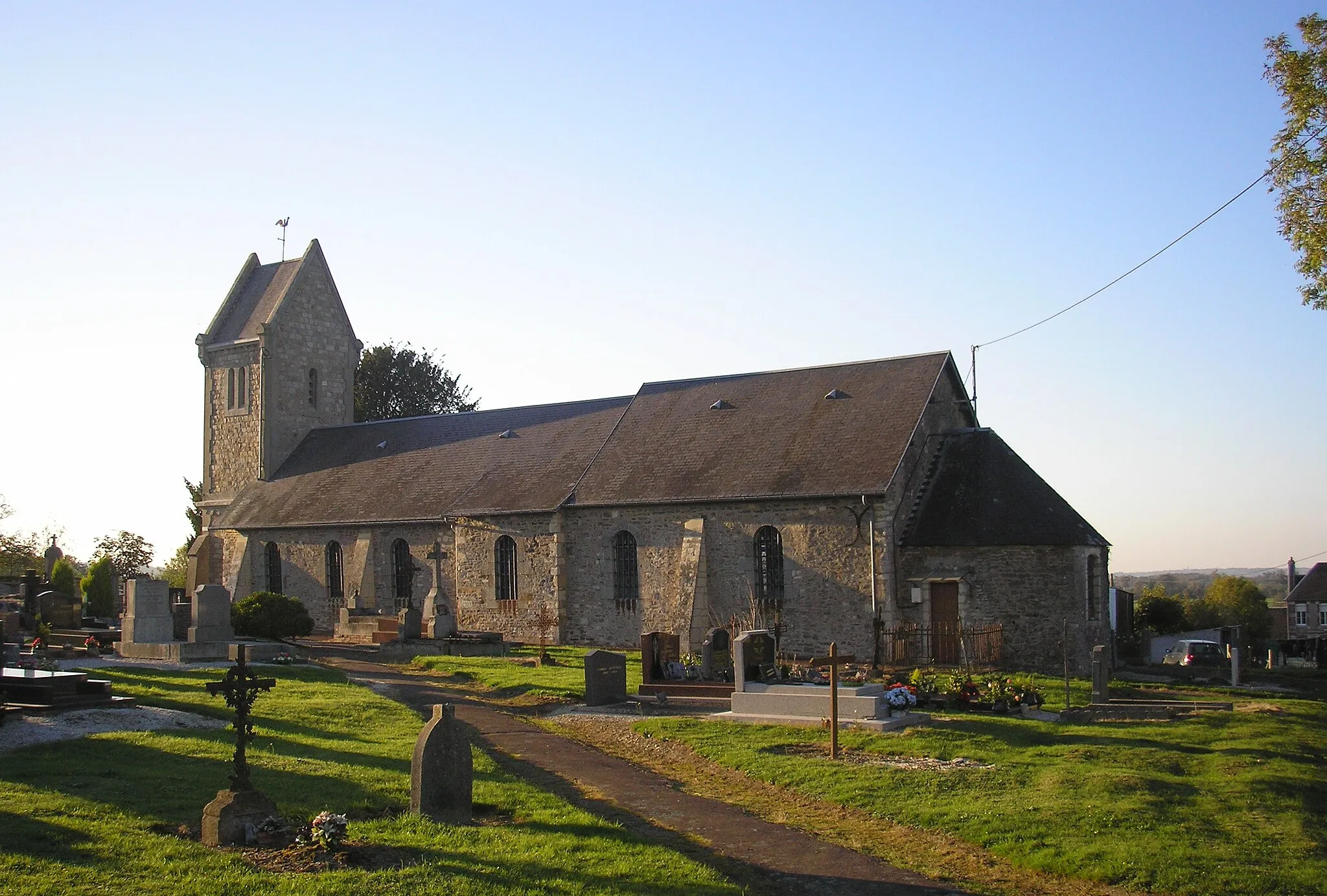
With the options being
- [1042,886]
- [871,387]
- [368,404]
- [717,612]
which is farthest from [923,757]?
[368,404]

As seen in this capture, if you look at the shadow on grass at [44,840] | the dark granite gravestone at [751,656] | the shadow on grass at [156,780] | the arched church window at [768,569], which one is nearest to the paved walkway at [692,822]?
the shadow on grass at [156,780]

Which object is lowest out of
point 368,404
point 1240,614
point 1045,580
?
point 1240,614

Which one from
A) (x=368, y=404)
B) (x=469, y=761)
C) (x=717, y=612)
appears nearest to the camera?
(x=469, y=761)

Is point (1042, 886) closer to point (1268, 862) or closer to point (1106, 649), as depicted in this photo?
point (1268, 862)

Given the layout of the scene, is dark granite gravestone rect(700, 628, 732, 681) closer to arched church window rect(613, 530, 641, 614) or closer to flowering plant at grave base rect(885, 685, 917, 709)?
flowering plant at grave base rect(885, 685, 917, 709)

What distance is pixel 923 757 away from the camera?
1573 centimetres

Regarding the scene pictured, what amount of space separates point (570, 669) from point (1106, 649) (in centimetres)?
1196

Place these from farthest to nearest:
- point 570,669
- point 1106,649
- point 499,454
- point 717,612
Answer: point 499,454, point 717,612, point 570,669, point 1106,649

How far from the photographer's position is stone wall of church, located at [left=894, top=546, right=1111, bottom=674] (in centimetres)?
2673

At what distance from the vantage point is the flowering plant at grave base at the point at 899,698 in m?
18.3

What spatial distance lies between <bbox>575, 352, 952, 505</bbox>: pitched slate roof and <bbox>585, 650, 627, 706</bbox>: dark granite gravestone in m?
9.23

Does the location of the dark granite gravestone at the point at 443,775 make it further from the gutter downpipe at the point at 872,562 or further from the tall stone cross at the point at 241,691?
the gutter downpipe at the point at 872,562

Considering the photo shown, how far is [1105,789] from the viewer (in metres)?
13.5

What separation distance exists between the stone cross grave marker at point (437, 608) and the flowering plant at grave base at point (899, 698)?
15711 mm
